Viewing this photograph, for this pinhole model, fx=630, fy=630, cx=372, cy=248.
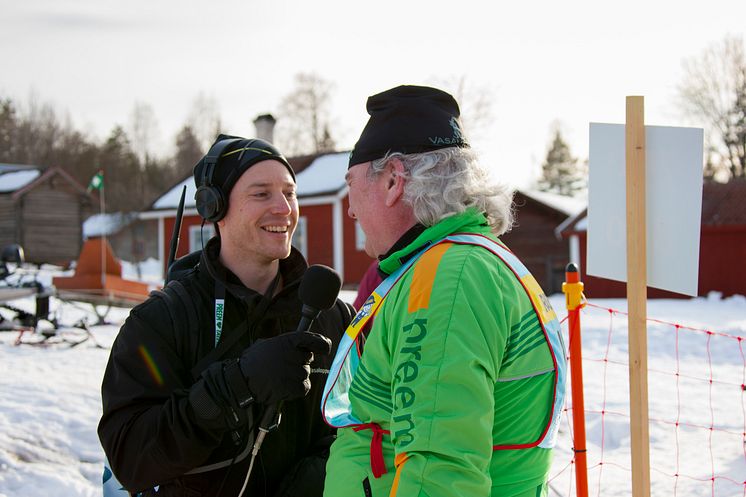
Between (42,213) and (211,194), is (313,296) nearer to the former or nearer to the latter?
(211,194)

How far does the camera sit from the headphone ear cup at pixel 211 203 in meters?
2.66

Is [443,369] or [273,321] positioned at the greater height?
[443,369]

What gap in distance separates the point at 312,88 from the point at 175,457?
51.0 metres

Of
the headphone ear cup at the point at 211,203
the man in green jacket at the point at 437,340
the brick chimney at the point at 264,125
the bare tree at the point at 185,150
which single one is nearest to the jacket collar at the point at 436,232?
the man in green jacket at the point at 437,340

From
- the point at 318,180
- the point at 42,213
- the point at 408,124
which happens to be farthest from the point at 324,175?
the point at 408,124

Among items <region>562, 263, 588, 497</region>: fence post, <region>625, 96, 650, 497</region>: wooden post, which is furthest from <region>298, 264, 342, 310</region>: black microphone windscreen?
<region>562, 263, 588, 497</region>: fence post

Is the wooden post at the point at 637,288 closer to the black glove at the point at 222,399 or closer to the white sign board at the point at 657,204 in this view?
the white sign board at the point at 657,204

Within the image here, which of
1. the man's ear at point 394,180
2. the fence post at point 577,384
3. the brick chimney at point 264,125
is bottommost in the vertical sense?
the fence post at point 577,384

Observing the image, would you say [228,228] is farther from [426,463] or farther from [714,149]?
[714,149]

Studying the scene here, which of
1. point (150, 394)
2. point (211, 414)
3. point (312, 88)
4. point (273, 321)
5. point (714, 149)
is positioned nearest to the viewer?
point (211, 414)

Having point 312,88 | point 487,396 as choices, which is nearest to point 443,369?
point 487,396

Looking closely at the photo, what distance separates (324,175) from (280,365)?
22.5 m

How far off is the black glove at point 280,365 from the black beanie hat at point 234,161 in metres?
0.91

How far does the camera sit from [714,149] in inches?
1515
